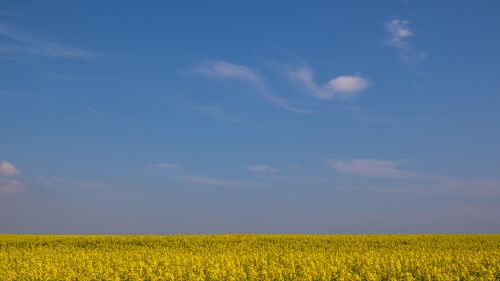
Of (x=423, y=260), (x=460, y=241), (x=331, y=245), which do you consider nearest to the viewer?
(x=423, y=260)

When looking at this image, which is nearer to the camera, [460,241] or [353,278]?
[353,278]

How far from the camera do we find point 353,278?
23484mm

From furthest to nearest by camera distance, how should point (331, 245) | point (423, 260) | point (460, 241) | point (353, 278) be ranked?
point (460, 241) < point (331, 245) < point (423, 260) < point (353, 278)

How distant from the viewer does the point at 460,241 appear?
177 feet

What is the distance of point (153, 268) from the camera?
26.6 m

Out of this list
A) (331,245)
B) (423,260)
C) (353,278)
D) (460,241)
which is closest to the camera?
(353,278)

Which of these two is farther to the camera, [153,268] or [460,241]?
[460,241]

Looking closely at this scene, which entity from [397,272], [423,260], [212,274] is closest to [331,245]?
[423,260]

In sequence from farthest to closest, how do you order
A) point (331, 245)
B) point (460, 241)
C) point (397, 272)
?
point (460, 241), point (331, 245), point (397, 272)

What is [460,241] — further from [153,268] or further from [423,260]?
[153,268]

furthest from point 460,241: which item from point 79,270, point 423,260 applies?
point 79,270

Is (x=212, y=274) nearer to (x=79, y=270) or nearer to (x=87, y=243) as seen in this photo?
(x=79, y=270)

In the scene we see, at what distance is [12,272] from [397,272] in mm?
19273

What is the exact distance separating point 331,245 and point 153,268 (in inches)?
1048
